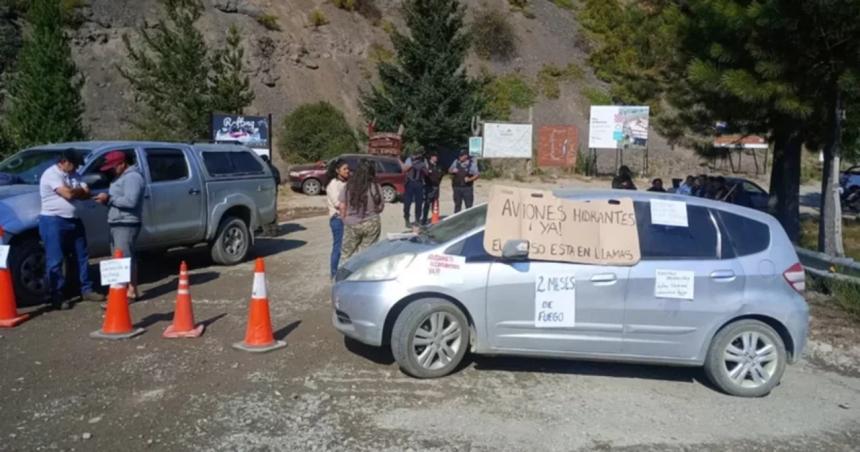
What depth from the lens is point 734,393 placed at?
245 inches

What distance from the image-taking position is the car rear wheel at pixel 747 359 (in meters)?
6.22

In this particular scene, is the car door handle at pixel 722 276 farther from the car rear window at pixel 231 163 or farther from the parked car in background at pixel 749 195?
the parked car in background at pixel 749 195

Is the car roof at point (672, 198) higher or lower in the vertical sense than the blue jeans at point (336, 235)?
higher

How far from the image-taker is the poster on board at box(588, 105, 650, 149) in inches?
1318

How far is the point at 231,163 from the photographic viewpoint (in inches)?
463

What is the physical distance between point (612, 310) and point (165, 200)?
667 cm

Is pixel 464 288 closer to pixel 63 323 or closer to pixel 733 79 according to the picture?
pixel 63 323

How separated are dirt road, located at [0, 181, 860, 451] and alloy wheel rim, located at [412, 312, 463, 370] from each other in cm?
18

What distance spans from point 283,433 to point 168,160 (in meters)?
6.59

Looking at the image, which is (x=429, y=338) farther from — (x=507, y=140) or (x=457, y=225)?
(x=507, y=140)

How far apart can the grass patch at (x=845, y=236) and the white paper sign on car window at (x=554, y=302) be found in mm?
9316

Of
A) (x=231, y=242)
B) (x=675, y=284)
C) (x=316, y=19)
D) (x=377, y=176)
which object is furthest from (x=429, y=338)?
(x=316, y=19)

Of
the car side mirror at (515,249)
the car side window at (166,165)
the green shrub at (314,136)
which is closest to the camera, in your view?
the car side mirror at (515,249)

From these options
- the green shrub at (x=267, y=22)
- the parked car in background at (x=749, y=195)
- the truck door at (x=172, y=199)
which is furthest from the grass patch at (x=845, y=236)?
the green shrub at (x=267, y=22)
